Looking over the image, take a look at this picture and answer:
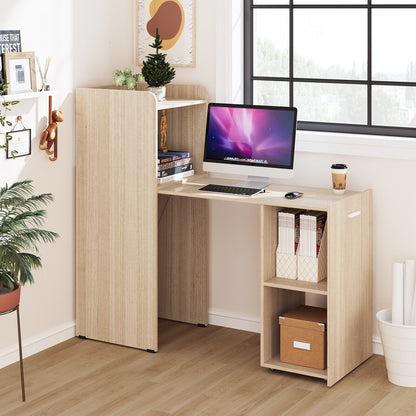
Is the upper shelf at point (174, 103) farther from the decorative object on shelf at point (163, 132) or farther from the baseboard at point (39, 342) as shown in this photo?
the baseboard at point (39, 342)

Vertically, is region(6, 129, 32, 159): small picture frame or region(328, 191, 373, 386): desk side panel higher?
region(6, 129, 32, 159): small picture frame

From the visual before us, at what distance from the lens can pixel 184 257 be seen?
449cm

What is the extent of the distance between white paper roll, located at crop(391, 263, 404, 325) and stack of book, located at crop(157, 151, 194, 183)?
116 centimetres

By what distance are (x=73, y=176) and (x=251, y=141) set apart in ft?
3.02

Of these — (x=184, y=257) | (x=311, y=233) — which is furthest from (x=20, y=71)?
(x=311, y=233)

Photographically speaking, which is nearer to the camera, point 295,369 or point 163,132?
point 295,369

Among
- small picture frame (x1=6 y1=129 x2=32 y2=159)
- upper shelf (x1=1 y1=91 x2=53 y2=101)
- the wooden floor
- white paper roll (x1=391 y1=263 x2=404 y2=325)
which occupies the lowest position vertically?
the wooden floor

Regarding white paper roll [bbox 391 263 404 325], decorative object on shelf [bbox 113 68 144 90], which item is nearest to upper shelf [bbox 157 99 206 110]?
decorative object on shelf [bbox 113 68 144 90]

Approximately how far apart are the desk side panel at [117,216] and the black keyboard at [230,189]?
26cm

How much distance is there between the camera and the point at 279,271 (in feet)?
12.6

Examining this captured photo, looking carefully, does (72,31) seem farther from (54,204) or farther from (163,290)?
(163,290)

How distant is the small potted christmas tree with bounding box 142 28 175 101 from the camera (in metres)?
→ 4.14

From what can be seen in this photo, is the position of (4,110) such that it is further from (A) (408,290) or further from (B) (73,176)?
(A) (408,290)

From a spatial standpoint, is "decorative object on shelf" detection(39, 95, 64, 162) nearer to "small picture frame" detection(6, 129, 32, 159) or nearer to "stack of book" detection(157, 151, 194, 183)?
"small picture frame" detection(6, 129, 32, 159)
